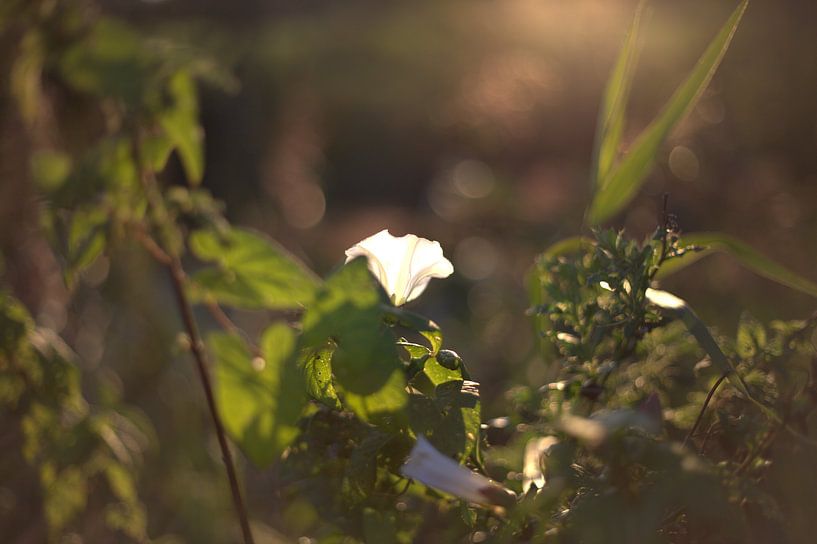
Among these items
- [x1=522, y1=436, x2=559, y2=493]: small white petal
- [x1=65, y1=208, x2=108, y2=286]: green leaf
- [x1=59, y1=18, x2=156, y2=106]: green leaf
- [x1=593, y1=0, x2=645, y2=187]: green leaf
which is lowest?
[x1=65, y1=208, x2=108, y2=286]: green leaf

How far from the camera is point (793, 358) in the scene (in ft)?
1.46

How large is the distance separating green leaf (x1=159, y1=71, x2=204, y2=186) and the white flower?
14.9 inches

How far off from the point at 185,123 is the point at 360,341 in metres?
0.47

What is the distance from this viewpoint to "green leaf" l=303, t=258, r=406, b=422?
15.2 inches

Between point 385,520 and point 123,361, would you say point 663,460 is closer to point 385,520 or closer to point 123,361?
point 385,520

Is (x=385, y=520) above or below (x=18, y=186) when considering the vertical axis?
above

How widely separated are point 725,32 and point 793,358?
0.68ft

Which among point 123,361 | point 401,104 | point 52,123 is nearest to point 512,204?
point 123,361

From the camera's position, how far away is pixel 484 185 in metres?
2.99

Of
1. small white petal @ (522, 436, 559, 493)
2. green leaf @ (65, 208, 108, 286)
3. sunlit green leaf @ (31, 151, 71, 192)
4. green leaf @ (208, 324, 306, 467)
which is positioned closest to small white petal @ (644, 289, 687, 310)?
small white petal @ (522, 436, 559, 493)

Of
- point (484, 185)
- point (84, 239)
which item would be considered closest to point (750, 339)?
point (84, 239)

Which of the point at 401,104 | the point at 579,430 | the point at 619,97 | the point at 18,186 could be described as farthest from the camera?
the point at 401,104

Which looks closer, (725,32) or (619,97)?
(725,32)

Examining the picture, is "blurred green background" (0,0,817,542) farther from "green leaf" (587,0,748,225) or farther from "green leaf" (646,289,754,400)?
"green leaf" (646,289,754,400)
